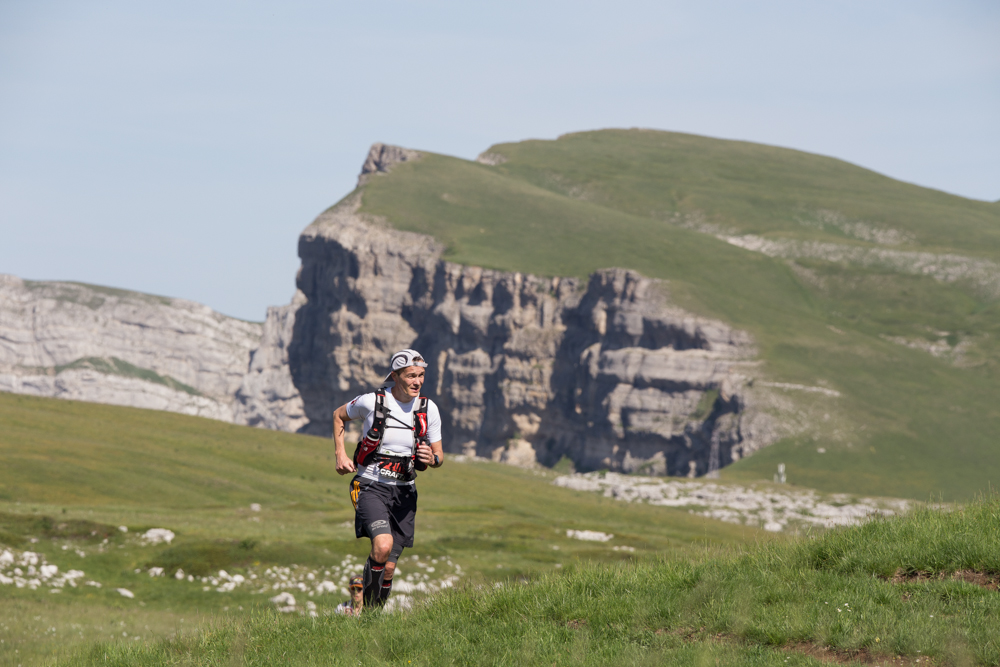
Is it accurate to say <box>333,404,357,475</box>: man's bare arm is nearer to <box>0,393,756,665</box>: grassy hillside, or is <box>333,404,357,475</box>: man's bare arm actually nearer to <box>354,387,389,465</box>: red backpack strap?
<box>354,387,389,465</box>: red backpack strap

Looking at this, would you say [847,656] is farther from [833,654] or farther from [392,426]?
[392,426]

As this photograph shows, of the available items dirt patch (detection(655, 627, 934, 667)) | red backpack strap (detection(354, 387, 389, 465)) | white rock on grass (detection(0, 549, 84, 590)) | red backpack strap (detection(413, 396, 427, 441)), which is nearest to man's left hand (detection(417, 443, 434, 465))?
red backpack strap (detection(413, 396, 427, 441))

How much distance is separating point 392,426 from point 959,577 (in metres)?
8.49

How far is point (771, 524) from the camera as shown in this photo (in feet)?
383

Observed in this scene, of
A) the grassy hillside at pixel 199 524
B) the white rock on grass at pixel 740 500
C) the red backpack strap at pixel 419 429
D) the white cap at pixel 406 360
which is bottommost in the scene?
the white rock on grass at pixel 740 500

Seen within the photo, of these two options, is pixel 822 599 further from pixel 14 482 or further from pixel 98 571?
pixel 14 482

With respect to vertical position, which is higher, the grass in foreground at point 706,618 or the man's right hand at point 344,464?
the man's right hand at point 344,464

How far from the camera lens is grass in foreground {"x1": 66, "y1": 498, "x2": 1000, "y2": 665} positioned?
11.3 meters

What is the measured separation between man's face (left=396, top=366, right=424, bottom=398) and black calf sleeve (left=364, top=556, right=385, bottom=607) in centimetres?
268

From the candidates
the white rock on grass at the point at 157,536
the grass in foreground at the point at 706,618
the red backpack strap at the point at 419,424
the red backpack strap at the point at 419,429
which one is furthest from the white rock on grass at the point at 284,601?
the red backpack strap at the point at 419,424

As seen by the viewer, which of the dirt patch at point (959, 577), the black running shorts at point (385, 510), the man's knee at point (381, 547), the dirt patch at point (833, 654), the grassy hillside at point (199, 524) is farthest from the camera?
the grassy hillside at point (199, 524)

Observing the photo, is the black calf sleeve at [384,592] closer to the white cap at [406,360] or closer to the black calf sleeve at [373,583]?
the black calf sleeve at [373,583]

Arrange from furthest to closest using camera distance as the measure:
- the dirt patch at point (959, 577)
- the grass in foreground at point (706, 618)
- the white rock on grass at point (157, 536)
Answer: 1. the white rock on grass at point (157, 536)
2. the dirt patch at point (959, 577)
3. the grass in foreground at point (706, 618)

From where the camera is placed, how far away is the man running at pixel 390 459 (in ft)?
49.3
